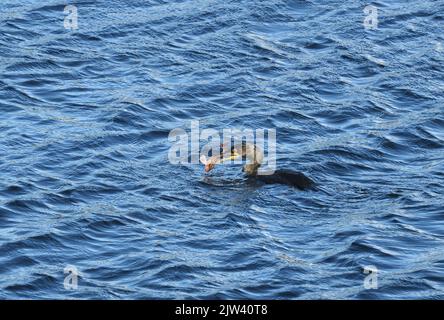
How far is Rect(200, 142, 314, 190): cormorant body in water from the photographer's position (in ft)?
82.6

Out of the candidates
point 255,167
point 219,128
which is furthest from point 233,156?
point 219,128

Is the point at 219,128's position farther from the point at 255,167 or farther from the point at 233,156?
the point at 255,167

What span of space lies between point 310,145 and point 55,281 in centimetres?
736

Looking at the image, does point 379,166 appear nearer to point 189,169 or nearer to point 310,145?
point 310,145

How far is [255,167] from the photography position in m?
25.8

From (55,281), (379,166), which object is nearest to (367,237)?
(379,166)

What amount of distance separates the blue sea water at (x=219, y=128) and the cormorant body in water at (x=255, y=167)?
0.75 ft

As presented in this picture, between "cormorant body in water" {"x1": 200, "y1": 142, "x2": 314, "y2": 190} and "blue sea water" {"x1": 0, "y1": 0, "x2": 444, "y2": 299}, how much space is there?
0.75 feet

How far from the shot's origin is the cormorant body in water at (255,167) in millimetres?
25188

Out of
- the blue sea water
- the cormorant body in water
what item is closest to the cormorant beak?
the cormorant body in water

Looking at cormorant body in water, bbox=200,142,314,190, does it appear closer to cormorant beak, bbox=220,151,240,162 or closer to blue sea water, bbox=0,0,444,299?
cormorant beak, bbox=220,151,240,162

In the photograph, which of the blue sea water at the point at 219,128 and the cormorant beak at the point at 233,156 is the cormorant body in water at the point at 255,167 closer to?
the cormorant beak at the point at 233,156

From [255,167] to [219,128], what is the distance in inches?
86.5

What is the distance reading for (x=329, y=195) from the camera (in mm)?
25047
